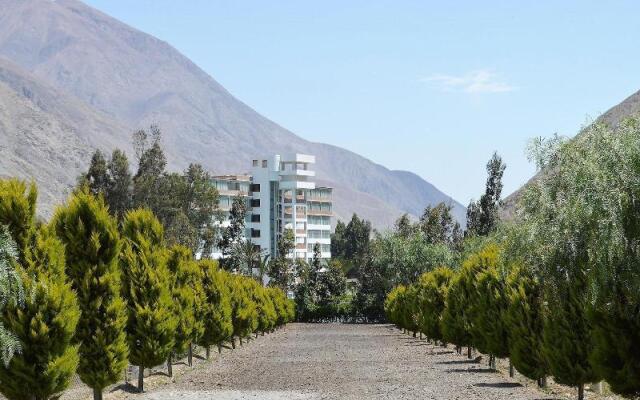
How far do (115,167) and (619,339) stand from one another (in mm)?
93015

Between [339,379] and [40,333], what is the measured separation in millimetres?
13173

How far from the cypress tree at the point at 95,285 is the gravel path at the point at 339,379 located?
2.42m

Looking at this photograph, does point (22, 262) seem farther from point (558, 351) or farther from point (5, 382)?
point (558, 351)

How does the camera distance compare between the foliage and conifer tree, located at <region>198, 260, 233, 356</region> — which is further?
conifer tree, located at <region>198, 260, 233, 356</region>

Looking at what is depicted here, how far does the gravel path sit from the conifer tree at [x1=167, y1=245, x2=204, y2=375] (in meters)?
1.46

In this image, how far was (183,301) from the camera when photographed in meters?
32.6

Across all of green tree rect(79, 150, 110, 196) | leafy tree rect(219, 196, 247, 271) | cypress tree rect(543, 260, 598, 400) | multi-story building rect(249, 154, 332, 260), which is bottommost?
cypress tree rect(543, 260, 598, 400)

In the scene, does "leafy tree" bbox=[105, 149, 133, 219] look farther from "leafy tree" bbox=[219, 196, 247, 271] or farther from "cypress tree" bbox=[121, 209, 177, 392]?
"cypress tree" bbox=[121, 209, 177, 392]

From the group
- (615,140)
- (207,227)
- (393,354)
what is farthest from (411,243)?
(615,140)

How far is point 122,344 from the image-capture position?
78.1ft

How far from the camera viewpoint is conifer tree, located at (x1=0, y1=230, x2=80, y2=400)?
19.0 m

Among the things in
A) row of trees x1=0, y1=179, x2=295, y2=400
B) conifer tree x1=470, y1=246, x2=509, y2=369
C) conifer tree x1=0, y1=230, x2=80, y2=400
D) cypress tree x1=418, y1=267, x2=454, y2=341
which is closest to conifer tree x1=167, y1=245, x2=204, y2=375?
row of trees x1=0, y1=179, x2=295, y2=400

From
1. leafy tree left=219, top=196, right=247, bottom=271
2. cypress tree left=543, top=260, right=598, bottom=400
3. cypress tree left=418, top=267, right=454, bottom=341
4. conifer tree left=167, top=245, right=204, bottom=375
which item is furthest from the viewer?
leafy tree left=219, top=196, right=247, bottom=271

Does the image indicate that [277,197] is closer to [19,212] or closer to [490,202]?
[490,202]
